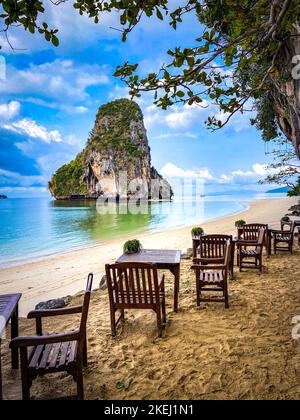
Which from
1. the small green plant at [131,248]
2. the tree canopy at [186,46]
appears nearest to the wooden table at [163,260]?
the small green plant at [131,248]

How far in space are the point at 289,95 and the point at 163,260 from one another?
5242mm

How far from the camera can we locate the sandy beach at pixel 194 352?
8.40 feet

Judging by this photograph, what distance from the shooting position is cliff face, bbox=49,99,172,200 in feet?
249

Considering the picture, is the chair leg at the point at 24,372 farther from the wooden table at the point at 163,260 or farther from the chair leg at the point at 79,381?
the wooden table at the point at 163,260

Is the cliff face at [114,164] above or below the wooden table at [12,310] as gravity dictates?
above

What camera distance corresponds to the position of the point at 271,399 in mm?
2371

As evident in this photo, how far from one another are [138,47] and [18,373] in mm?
5014

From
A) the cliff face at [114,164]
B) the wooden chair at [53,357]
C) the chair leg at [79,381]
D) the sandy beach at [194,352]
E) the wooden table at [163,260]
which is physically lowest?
the sandy beach at [194,352]

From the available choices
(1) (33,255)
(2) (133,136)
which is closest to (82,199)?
(2) (133,136)

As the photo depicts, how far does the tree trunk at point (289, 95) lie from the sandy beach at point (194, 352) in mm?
3802

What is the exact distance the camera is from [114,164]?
7588 centimetres

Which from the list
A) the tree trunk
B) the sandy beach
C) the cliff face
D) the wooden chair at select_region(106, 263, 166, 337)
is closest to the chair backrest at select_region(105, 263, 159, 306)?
the wooden chair at select_region(106, 263, 166, 337)

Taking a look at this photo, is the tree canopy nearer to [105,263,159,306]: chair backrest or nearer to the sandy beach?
[105,263,159,306]: chair backrest
